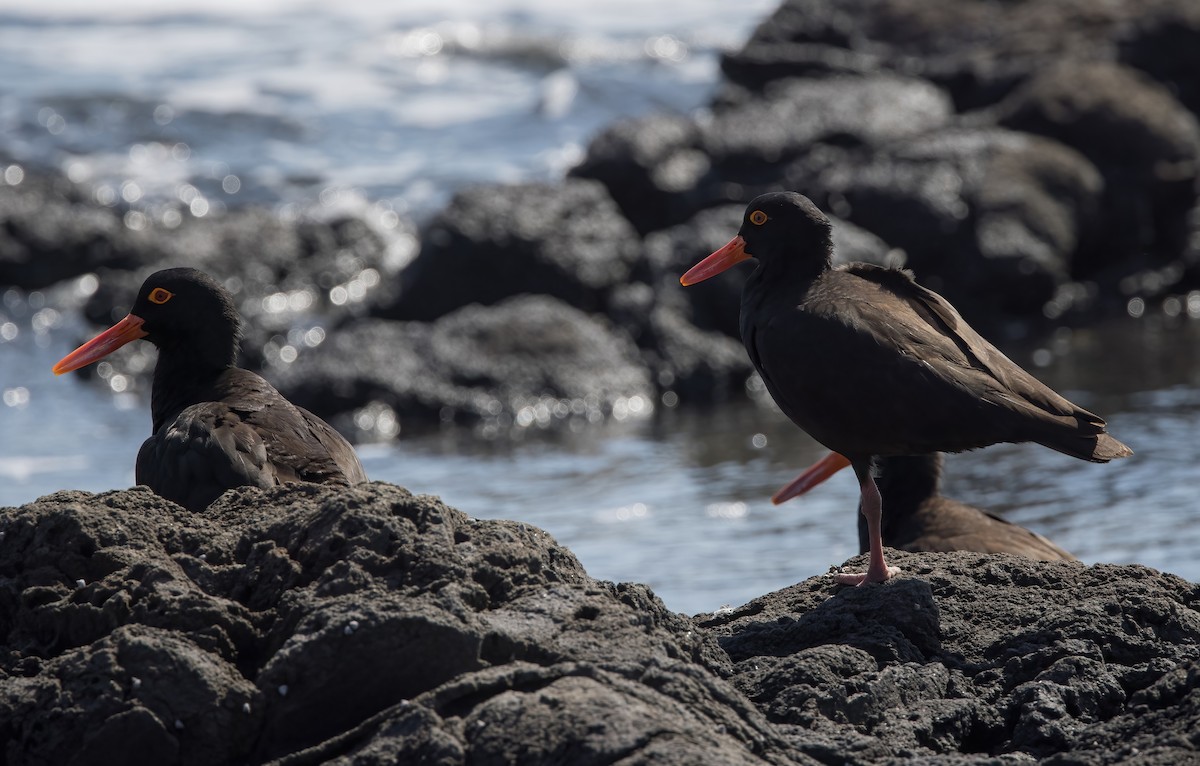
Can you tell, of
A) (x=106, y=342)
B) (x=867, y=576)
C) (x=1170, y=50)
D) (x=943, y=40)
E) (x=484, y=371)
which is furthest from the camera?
(x=943, y=40)

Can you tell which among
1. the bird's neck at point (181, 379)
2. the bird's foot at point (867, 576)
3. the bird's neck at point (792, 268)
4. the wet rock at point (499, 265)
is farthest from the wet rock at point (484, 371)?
the bird's foot at point (867, 576)

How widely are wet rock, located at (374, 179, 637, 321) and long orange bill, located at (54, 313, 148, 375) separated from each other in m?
5.93

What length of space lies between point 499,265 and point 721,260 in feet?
20.7

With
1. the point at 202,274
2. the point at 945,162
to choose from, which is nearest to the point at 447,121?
the point at 945,162

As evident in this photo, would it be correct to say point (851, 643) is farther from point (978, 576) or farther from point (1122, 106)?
point (1122, 106)

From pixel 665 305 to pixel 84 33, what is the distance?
55.6ft

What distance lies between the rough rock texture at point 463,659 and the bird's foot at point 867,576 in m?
0.30

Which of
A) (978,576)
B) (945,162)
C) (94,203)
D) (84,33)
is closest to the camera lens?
(978,576)

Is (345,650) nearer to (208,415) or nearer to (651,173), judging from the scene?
(208,415)

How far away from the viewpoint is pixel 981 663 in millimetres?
3941

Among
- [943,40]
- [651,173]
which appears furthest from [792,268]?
[943,40]

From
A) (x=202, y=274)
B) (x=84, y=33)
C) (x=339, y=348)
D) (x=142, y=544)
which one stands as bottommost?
(x=339, y=348)

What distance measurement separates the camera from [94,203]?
15570mm

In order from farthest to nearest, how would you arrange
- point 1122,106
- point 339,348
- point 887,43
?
point 887,43
point 1122,106
point 339,348
